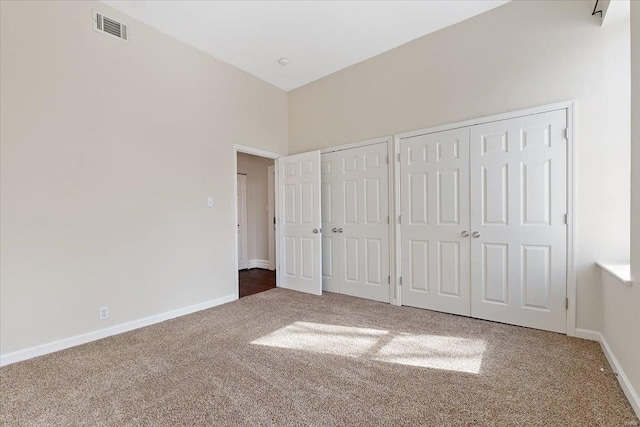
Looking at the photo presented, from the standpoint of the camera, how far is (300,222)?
440 cm

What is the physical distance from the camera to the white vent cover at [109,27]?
276cm

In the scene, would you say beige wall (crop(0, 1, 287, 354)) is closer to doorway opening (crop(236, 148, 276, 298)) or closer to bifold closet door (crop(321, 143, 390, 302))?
bifold closet door (crop(321, 143, 390, 302))

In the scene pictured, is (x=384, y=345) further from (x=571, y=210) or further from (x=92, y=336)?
(x=92, y=336)

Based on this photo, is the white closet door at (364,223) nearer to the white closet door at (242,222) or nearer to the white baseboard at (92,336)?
the white baseboard at (92,336)

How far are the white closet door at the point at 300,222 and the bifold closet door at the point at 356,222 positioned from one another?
219mm

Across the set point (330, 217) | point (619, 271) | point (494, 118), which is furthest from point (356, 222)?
point (619, 271)

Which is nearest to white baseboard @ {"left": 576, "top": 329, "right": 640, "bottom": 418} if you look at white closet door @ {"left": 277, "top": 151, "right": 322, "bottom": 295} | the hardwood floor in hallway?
white closet door @ {"left": 277, "top": 151, "right": 322, "bottom": 295}

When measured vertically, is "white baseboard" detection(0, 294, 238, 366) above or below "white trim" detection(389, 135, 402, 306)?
below

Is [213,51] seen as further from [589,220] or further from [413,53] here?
[589,220]

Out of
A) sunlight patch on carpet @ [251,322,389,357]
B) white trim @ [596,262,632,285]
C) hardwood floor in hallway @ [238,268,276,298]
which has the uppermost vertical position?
white trim @ [596,262,632,285]

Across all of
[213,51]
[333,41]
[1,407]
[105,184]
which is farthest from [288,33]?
[1,407]

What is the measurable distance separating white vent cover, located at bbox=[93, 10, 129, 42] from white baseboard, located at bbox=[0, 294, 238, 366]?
9.29ft

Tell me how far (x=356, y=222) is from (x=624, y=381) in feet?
9.06

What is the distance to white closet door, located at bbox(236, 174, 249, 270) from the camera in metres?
6.13
